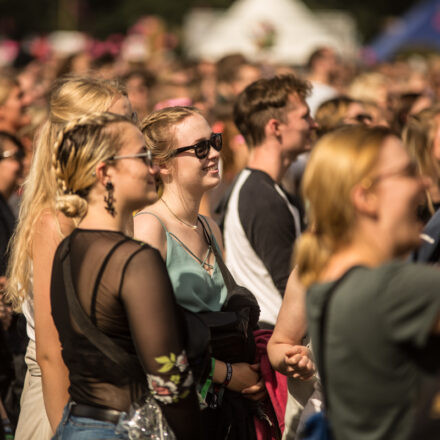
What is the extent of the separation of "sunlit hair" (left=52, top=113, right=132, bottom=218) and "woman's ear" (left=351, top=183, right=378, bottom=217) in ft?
2.90

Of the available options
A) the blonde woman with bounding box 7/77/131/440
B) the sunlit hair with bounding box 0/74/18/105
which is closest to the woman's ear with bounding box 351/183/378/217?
Result: the blonde woman with bounding box 7/77/131/440

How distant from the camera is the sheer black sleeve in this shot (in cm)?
245

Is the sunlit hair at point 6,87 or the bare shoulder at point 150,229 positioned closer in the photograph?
the bare shoulder at point 150,229

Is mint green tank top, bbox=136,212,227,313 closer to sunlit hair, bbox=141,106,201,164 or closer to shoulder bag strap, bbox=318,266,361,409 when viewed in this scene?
sunlit hair, bbox=141,106,201,164

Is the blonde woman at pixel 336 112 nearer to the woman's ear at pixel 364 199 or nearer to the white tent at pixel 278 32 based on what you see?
the woman's ear at pixel 364 199

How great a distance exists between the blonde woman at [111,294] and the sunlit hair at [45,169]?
0.43 metres

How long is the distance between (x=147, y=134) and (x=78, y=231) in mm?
1138

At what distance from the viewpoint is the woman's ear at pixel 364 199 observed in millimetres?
2150

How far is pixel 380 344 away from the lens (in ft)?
6.63

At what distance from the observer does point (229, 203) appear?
4.78m

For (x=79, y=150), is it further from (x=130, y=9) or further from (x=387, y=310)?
(x=130, y=9)

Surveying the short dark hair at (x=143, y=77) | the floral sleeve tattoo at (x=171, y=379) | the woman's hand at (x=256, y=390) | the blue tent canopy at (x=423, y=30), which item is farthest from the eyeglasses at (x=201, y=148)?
the blue tent canopy at (x=423, y=30)

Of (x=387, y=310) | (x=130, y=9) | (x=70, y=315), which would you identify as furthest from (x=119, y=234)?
(x=130, y=9)

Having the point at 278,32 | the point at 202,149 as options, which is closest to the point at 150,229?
the point at 202,149
